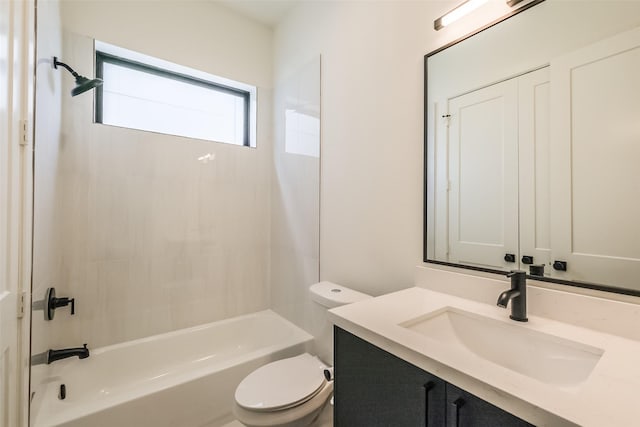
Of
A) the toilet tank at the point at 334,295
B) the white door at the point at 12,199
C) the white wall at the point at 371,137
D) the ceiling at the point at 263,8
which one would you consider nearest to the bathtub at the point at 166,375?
the white door at the point at 12,199

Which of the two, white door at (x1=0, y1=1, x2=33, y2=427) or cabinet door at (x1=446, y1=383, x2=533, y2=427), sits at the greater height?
white door at (x1=0, y1=1, x2=33, y2=427)

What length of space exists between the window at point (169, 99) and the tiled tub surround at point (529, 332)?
6.35 feet

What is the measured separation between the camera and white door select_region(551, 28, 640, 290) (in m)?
0.80

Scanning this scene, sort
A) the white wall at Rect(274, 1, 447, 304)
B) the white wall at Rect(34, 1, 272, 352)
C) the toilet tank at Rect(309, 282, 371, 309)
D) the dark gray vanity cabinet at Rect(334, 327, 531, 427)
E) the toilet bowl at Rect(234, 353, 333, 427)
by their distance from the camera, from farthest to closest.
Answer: the white wall at Rect(34, 1, 272, 352)
the toilet tank at Rect(309, 282, 371, 309)
the white wall at Rect(274, 1, 447, 304)
the toilet bowl at Rect(234, 353, 333, 427)
the dark gray vanity cabinet at Rect(334, 327, 531, 427)

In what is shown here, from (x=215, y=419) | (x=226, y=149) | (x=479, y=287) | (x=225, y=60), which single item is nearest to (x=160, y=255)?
(x=226, y=149)

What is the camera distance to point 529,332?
2.75 feet

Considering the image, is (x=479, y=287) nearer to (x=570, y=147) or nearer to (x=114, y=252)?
(x=570, y=147)

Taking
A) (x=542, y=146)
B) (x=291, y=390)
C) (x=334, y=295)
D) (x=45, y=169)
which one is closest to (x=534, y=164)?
(x=542, y=146)

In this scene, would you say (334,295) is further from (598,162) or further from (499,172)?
(598,162)

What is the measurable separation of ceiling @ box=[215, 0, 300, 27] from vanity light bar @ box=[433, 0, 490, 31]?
1374 millimetres

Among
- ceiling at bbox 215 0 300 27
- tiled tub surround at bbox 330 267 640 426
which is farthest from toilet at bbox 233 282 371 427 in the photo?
ceiling at bbox 215 0 300 27

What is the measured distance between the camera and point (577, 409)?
48 centimetres

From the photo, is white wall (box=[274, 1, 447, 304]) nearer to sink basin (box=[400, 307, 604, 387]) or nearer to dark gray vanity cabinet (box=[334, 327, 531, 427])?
sink basin (box=[400, 307, 604, 387])

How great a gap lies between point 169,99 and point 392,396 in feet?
7.87
